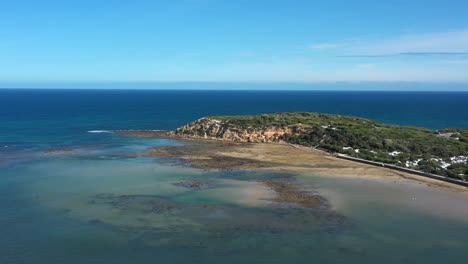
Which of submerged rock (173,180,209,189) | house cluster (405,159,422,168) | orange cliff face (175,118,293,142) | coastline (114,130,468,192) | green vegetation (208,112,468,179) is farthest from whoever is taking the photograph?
orange cliff face (175,118,293,142)

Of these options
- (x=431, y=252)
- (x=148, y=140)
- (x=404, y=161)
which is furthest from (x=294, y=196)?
(x=148, y=140)

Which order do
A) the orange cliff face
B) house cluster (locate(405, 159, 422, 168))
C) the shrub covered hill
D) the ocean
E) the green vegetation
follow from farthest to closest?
the orange cliff face, the shrub covered hill, the green vegetation, house cluster (locate(405, 159, 422, 168)), the ocean

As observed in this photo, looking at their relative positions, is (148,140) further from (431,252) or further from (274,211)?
(431,252)

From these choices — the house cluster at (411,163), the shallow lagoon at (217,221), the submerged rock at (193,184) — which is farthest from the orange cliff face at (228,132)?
the submerged rock at (193,184)

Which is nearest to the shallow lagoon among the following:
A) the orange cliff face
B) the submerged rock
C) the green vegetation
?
the submerged rock

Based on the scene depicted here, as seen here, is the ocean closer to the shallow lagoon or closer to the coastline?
the shallow lagoon

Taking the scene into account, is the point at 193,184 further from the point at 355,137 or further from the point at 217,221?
the point at 355,137

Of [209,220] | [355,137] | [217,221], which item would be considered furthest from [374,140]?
[209,220]
